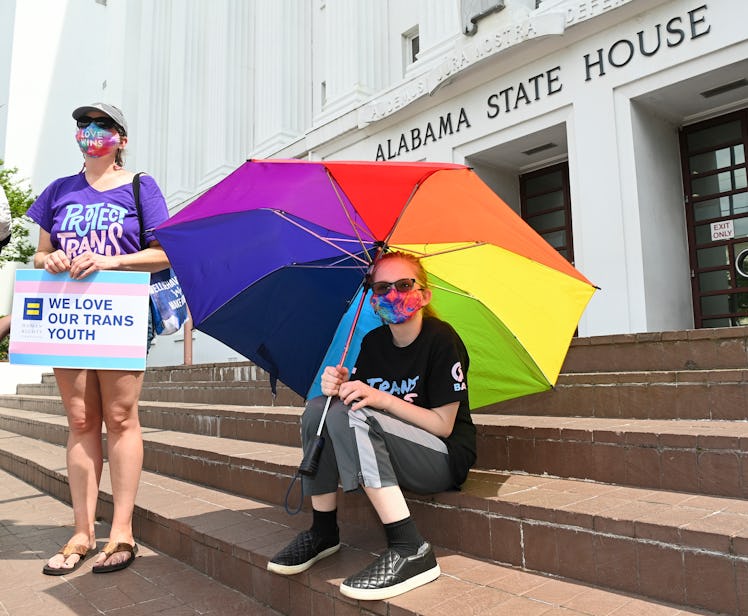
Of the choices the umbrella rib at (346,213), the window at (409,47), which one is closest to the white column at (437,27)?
Answer: the window at (409,47)

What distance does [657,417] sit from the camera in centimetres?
333

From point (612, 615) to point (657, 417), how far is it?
1.62 metres

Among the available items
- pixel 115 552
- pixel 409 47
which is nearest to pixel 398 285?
pixel 115 552

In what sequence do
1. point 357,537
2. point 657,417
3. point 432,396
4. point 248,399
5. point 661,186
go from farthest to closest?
1. point 661,186
2. point 248,399
3. point 657,417
4. point 357,537
5. point 432,396

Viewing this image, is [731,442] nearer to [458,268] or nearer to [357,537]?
[458,268]

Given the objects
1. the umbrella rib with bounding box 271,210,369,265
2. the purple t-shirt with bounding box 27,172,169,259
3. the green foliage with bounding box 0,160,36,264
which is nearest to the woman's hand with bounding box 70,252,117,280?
the purple t-shirt with bounding box 27,172,169,259

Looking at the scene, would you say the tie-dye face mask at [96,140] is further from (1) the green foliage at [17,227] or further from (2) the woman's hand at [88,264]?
(1) the green foliage at [17,227]

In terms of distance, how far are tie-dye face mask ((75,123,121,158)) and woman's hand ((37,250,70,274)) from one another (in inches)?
21.8

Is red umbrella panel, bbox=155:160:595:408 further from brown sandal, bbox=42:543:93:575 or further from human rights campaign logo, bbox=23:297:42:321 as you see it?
brown sandal, bbox=42:543:93:575

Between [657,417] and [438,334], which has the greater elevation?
[438,334]

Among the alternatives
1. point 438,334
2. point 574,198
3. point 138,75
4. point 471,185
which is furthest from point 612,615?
point 138,75

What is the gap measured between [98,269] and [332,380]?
1353mm

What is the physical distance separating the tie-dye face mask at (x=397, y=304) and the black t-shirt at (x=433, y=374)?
0.50 feet

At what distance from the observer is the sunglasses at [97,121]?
3.20 meters
